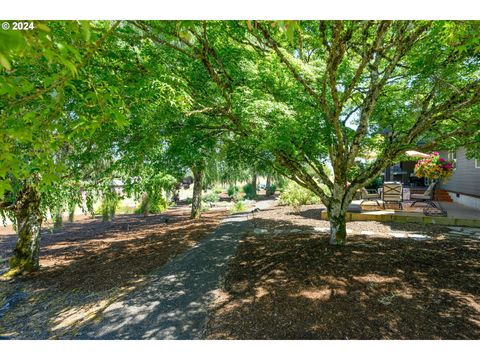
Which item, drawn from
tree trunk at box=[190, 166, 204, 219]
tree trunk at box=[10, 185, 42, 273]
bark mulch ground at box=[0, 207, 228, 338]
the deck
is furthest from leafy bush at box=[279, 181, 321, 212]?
tree trunk at box=[10, 185, 42, 273]

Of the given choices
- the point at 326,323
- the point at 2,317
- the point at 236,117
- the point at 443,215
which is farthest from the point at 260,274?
the point at 443,215

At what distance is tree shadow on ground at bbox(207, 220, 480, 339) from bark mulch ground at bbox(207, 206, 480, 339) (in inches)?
0.5

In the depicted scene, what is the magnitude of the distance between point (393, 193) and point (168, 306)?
10.4 meters

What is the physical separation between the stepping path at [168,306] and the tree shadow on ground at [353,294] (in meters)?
0.29

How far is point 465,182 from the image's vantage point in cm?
1354

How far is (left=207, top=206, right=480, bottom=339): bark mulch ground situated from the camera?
329cm

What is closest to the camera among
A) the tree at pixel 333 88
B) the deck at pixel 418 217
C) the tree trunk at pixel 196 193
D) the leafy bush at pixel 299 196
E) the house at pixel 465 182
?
the tree at pixel 333 88

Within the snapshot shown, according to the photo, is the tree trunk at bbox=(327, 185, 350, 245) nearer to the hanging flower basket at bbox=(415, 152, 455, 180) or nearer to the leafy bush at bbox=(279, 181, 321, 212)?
the hanging flower basket at bbox=(415, 152, 455, 180)

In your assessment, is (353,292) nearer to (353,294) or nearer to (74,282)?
(353,294)

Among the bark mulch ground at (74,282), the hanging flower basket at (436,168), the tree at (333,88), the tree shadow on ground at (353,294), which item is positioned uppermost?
the tree at (333,88)

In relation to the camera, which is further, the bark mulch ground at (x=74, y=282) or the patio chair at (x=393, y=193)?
the patio chair at (x=393, y=193)

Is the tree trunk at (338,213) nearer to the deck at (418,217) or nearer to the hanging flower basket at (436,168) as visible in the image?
the deck at (418,217)

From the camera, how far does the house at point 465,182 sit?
1221cm

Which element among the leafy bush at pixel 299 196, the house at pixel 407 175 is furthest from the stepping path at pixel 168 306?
the house at pixel 407 175
